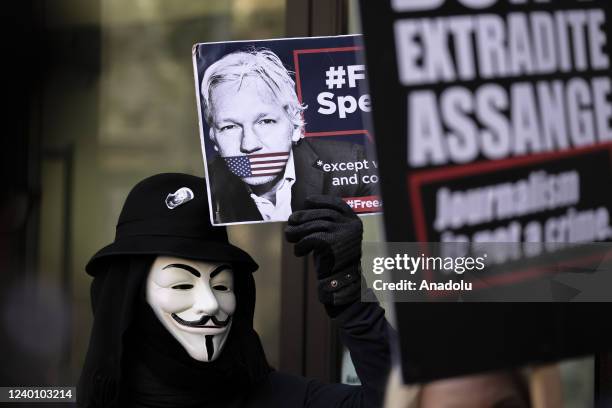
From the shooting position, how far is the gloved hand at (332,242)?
7.72 ft

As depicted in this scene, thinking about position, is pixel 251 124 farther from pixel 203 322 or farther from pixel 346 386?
pixel 346 386

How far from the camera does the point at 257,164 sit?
248cm

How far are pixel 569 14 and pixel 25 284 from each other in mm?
3303

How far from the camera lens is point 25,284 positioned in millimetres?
4578

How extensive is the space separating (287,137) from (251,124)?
0.09m

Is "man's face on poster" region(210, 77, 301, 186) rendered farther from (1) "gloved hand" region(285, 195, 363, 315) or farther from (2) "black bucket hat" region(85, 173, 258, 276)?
(2) "black bucket hat" region(85, 173, 258, 276)

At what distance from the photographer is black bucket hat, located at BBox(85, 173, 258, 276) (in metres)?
2.79

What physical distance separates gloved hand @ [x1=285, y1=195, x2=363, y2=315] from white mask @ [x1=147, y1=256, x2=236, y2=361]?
0.48 metres

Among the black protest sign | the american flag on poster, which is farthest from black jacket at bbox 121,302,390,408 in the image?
the black protest sign

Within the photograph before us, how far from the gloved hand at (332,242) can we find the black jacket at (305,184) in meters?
0.06

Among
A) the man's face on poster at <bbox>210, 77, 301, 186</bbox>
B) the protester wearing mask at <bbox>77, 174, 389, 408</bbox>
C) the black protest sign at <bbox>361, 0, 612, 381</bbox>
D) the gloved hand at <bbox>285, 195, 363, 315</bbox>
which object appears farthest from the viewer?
the protester wearing mask at <bbox>77, 174, 389, 408</bbox>

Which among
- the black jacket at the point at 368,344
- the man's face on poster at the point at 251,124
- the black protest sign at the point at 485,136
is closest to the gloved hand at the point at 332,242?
the black jacket at the point at 368,344

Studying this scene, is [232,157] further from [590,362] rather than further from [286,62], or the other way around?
[590,362]

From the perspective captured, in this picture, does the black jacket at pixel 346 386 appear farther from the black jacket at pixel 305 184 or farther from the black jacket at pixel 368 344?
the black jacket at pixel 305 184
